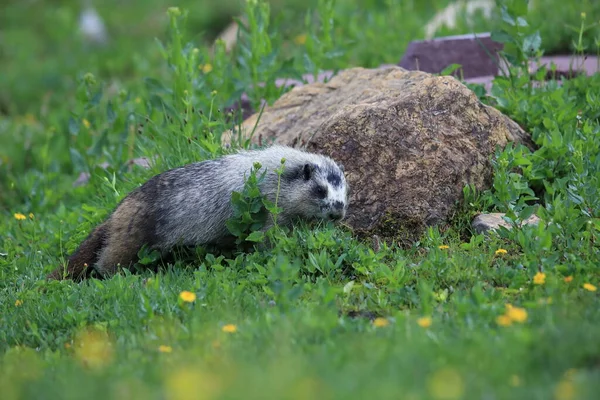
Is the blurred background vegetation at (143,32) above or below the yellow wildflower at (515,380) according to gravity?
below

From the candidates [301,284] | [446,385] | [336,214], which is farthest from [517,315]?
[336,214]

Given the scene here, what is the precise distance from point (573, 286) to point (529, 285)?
0.25m

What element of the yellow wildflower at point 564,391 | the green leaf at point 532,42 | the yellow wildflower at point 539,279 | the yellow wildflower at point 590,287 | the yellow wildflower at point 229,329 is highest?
the green leaf at point 532,42

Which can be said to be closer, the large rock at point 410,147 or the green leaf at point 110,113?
the large rock at point 410,147

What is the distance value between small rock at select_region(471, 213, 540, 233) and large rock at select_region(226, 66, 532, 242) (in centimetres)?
25

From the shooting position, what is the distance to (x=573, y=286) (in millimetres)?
4758

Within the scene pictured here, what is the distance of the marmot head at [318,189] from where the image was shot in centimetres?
599

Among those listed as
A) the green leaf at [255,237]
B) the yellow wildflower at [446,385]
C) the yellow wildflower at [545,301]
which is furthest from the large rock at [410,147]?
the yellow wildflower at [446,385]

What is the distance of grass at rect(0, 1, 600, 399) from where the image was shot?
329cm

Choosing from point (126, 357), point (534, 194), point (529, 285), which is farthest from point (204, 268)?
point (534, 194)

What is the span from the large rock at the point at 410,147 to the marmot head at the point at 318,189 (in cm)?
26

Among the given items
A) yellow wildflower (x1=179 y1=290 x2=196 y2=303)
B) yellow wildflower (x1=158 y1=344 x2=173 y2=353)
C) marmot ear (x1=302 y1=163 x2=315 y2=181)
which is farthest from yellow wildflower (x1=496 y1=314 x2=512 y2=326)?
marmot ear (x1=302 y1=163 x2=315 y2=181)

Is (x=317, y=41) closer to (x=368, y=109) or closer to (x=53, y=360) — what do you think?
(x=368, y=109)

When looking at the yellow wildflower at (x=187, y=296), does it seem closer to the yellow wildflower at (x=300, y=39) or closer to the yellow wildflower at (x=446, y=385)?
the yellow wildflower at (x=446, y=385)
